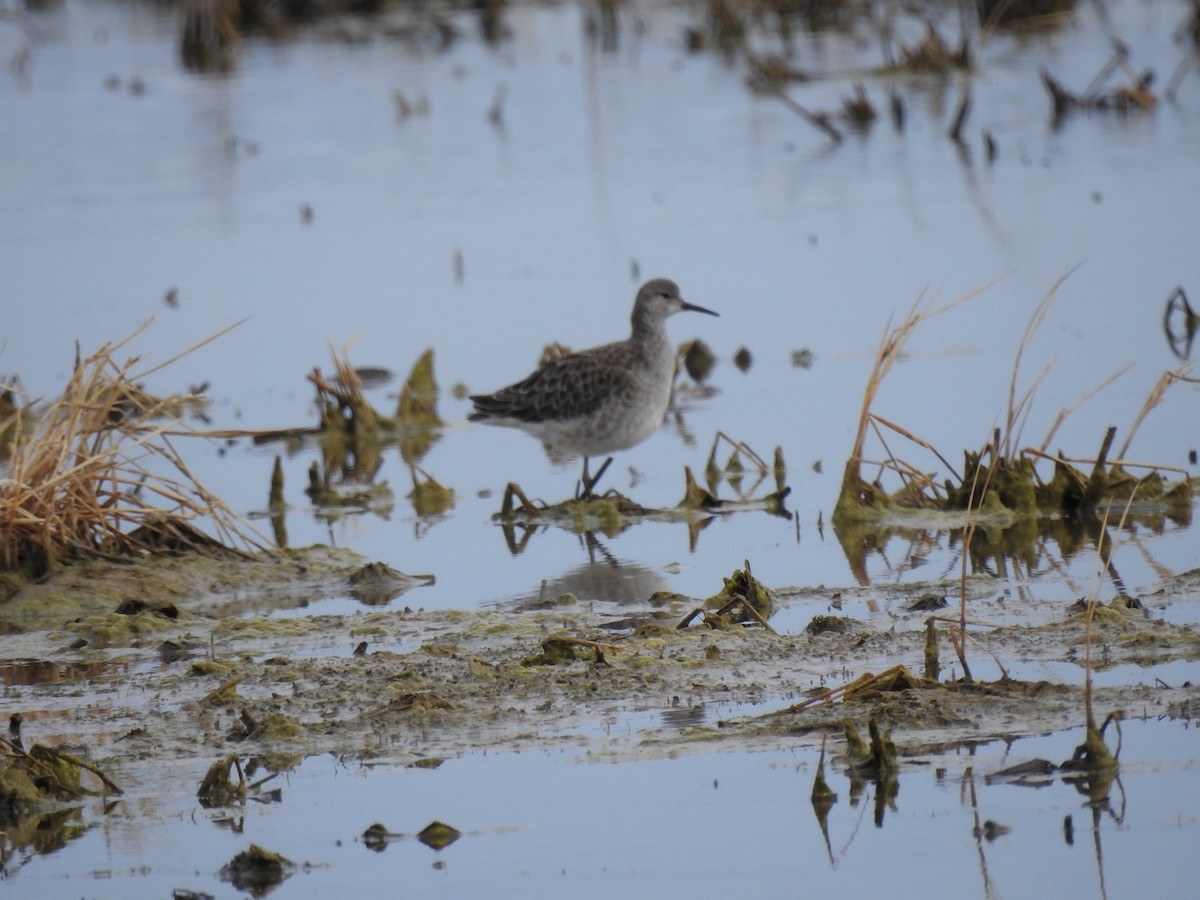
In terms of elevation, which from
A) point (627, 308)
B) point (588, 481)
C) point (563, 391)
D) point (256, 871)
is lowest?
point (256, 871)

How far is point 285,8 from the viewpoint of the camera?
30.8 m

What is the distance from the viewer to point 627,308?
12727mm

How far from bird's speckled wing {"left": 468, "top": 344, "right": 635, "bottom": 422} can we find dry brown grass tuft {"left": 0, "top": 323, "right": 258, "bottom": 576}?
1.84 metres

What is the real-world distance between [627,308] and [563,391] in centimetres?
368

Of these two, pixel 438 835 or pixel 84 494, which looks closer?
pixel 438 835

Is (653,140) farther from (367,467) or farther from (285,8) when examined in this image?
(285,8)

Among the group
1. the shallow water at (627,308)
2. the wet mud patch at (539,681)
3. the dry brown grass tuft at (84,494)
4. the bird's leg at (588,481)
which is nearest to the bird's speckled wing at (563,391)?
the bird's leg at (588,481)

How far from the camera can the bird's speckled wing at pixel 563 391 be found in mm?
9055

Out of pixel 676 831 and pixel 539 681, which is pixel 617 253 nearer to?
pixel 539 681

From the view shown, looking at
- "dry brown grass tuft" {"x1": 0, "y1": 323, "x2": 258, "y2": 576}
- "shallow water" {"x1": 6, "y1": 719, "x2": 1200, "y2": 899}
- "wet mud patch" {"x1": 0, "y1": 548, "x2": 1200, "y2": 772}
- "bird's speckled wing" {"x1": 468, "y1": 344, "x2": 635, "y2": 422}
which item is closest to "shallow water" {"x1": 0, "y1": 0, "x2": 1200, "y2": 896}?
"shallow water" {"x1": 6, "y1": 719, "x2": 1200, "y2": 899}

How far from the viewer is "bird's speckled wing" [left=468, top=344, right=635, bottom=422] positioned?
356 inches

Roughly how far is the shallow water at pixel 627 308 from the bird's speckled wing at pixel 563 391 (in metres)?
0.44

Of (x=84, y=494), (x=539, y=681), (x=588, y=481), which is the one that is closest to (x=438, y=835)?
(x=539, y=681)

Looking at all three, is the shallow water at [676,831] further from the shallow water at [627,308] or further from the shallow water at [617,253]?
the shallow water at [617,253]
